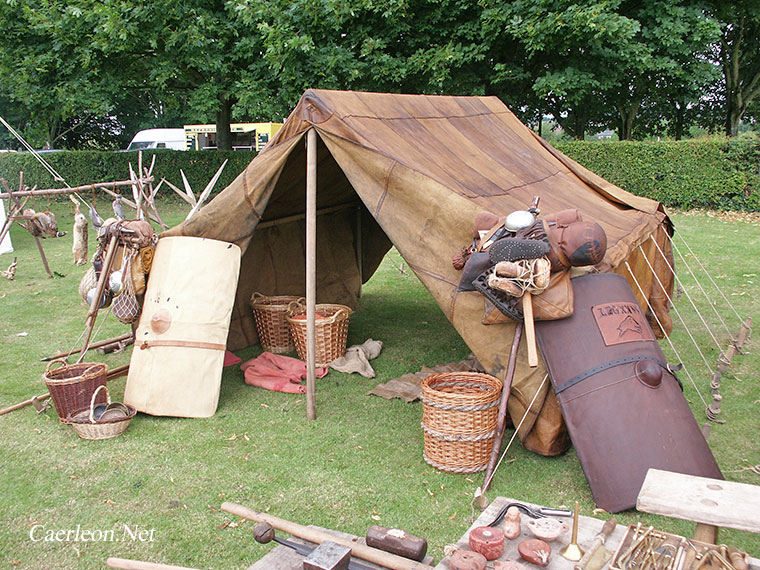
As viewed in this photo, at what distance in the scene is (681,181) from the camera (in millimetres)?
12672

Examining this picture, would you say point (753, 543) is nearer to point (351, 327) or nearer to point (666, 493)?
point (666, 493)

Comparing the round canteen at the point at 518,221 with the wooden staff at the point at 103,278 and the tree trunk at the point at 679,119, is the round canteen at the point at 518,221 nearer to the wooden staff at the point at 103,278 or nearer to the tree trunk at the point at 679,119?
the wooden staff at the point at 103,278

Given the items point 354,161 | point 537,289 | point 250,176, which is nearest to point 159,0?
point 250,176

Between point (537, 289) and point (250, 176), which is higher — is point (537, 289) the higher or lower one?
the lower one

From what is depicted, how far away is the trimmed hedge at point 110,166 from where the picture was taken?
14555 mm

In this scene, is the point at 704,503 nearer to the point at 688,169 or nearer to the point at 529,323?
the point at 529,323

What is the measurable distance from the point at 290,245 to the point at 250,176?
1686mm

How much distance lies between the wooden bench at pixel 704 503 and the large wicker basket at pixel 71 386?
3.27 metres

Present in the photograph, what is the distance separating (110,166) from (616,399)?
14.5 meters

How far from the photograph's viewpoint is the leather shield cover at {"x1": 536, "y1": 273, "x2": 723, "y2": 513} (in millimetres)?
2984

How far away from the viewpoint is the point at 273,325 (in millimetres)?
5430

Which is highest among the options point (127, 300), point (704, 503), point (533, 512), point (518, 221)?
point (518, 221)

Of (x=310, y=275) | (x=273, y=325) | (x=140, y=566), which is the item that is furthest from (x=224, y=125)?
(x=140, y=566)

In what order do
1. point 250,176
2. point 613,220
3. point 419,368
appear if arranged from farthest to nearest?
point 419,368 < point 613,220 < point 250,176
